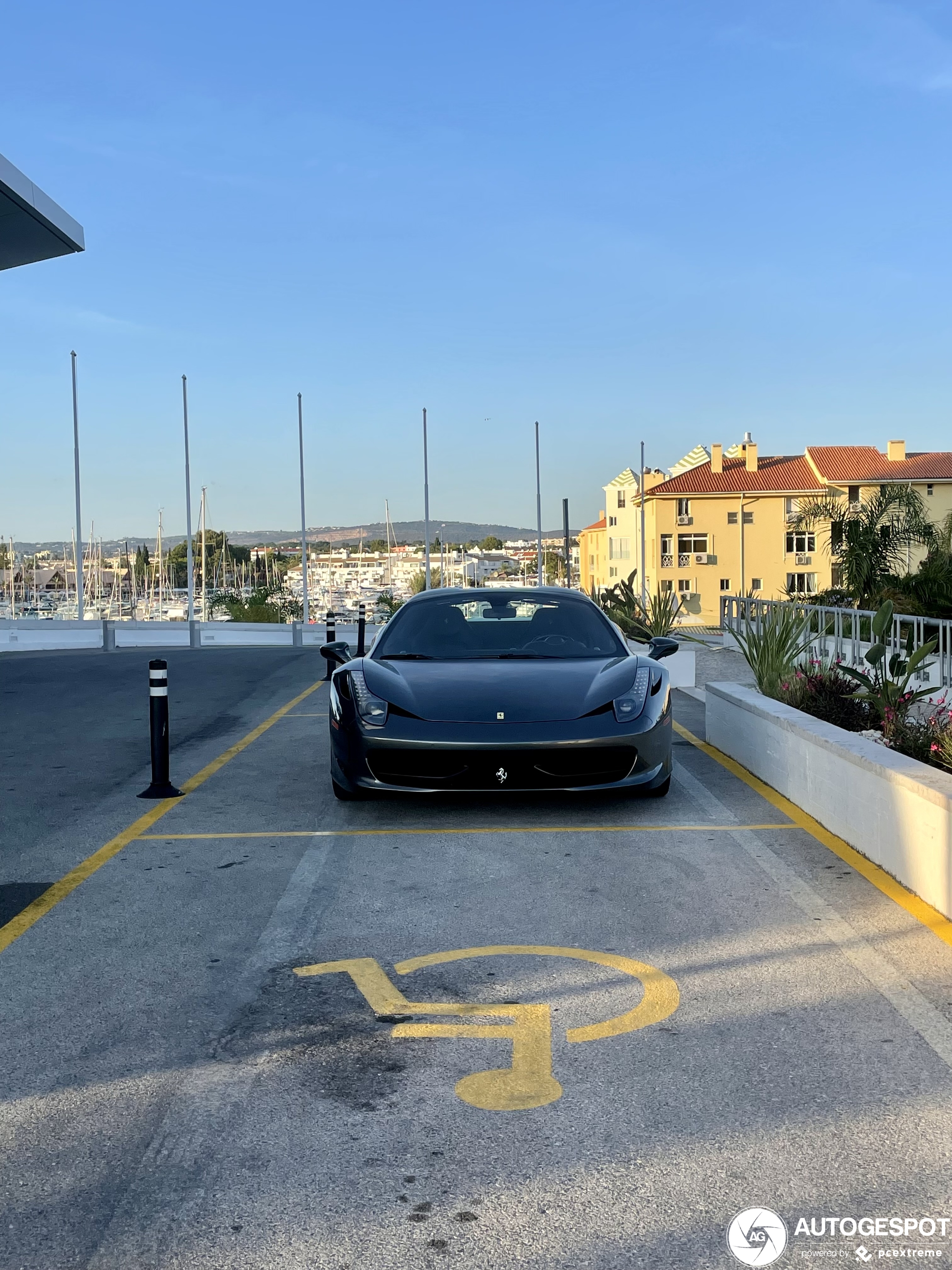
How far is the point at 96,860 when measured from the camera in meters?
6.39

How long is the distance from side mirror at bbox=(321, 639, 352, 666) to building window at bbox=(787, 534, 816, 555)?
72287 millimetres

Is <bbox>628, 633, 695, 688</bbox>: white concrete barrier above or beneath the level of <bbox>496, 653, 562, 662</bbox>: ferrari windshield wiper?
beneath

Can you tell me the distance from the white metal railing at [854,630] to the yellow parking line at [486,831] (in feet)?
13.7

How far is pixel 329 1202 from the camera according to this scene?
2.86m

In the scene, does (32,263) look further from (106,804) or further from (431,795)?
(431,795)

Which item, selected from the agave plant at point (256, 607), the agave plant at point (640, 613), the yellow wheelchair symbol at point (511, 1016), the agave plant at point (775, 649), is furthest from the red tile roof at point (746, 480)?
the yellow wheelchair symbol at point (511, 1016)


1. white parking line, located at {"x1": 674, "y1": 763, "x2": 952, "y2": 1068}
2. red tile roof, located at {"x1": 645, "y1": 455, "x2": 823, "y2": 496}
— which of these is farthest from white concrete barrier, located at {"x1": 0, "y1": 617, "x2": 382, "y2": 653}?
A: red tile roof, located at {"x1": 645, "y1": 455, "x2": 823, "y2": 496}

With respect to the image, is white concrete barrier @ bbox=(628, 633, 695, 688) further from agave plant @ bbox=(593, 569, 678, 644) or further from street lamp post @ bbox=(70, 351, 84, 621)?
street lamp post @ bbox=(70, 351, 84, 621)

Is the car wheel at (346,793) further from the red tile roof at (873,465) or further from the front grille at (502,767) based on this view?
the red tile roof at (873,465)

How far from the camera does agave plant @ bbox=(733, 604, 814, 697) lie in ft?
34.9

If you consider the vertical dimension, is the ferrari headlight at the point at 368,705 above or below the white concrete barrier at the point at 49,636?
above

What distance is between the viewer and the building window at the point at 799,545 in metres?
77.9

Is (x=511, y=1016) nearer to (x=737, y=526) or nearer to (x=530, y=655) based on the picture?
(x=530, y=655)

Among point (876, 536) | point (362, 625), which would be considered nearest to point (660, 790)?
point (362, 625)
